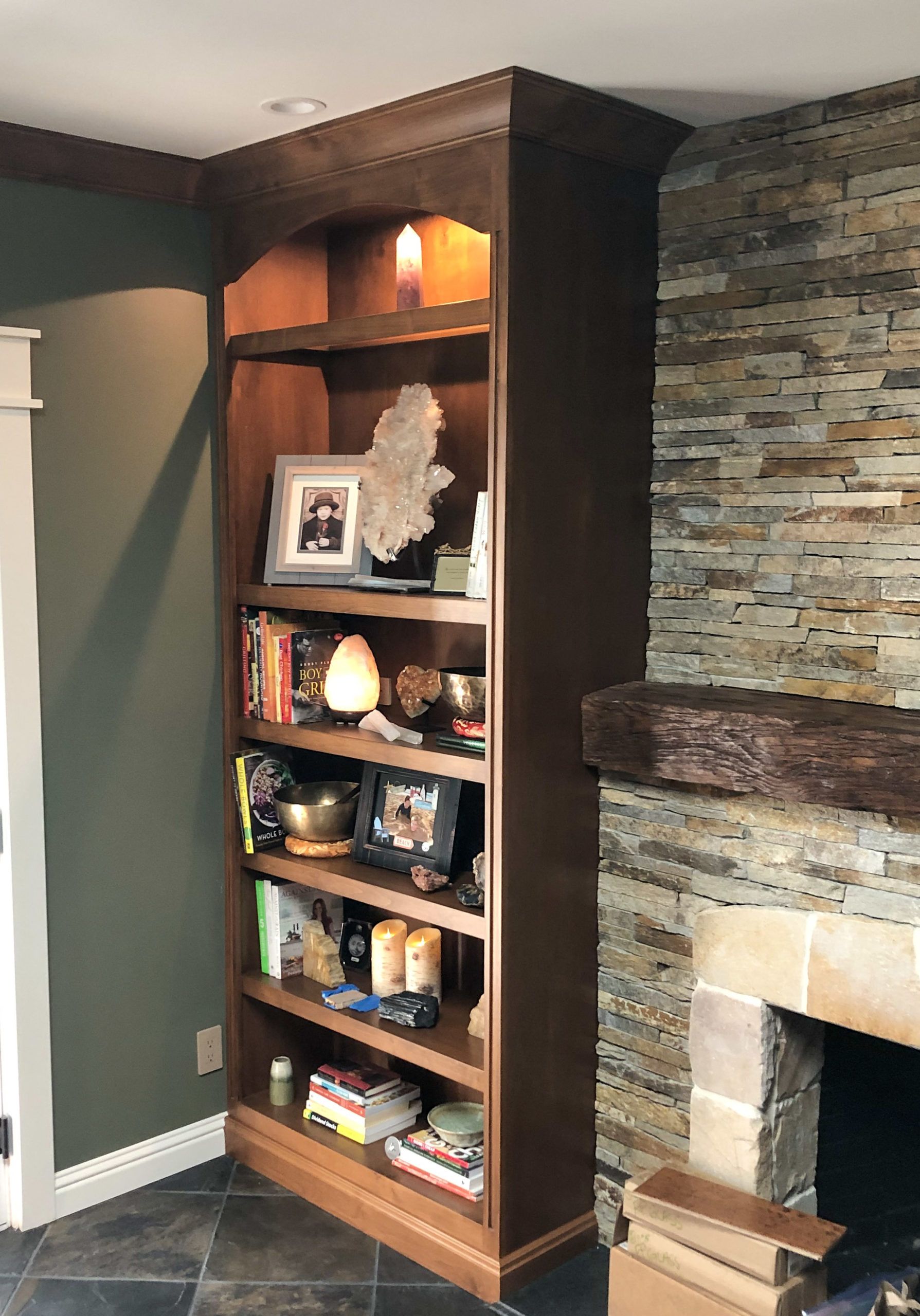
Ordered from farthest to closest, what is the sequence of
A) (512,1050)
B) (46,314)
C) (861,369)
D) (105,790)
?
1. (105,790)
2. (46,314)
3. (512,1050)
4. (861,369)

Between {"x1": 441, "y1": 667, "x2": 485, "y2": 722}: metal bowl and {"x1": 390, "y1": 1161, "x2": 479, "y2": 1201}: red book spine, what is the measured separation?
3.24ft

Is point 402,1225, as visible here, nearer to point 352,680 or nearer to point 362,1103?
point 362,1103

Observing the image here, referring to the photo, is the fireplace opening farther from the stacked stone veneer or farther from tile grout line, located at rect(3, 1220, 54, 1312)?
tile grout line, located at rect(3, 1220, 54, 1312)

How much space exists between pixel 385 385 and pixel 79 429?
0.72m

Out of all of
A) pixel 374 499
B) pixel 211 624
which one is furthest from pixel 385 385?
pixel 211 624

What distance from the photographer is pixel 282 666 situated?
3010 mm

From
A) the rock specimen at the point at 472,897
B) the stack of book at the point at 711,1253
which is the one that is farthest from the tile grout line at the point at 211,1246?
the rock specimen at the point at 472,897

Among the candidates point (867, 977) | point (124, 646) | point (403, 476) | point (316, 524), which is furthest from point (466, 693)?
point (867, 977)

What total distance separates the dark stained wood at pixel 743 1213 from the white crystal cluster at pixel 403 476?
1362 millimetres

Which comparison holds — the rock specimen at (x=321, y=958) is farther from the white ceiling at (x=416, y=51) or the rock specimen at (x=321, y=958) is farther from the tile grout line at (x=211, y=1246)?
the white ceiling at (x=416, y=51)

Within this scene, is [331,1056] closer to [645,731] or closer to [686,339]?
[645,731]

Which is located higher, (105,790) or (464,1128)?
(105,790)

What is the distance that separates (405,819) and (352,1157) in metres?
0.77

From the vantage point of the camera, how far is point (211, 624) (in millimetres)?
3061
